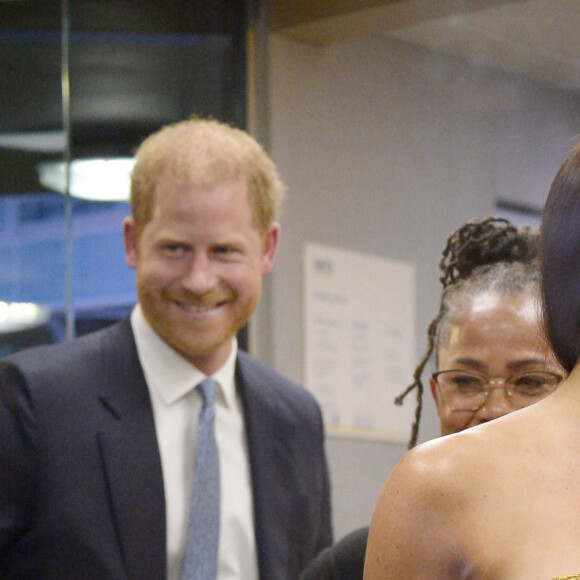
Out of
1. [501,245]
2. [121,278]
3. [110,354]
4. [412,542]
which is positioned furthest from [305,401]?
[412,542]

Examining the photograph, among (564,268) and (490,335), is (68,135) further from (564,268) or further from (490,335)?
(564,268)

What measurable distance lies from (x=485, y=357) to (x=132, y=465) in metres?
0.79

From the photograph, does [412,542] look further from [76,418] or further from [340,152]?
[340,152]

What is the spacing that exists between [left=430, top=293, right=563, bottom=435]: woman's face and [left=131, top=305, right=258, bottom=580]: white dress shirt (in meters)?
0.67

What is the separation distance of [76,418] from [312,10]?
205 centimetres

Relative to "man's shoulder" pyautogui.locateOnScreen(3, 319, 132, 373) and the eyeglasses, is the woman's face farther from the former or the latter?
"man's shoulder" pyautogui.locateOnScreen(3, 319, 132, 373)

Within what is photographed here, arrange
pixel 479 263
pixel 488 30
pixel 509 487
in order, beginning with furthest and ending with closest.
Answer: pixel 488 30, pixel 479 263, pixel 509 487

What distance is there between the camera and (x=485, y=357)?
152 cm

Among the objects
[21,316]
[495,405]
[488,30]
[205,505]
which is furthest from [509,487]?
[488,30]

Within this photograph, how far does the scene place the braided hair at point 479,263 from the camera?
1646mm

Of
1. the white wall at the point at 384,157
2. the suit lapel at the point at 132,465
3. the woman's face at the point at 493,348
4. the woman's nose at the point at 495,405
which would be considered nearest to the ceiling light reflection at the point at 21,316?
the white wall at the point at 384,157

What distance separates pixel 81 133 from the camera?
3.53 meters

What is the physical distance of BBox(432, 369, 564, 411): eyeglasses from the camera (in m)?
1.49

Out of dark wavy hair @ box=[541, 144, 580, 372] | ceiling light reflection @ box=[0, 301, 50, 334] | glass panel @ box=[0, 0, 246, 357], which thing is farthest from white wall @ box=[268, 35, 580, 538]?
dark wavy hair @ box=[541, 144, 580, 372]
